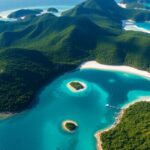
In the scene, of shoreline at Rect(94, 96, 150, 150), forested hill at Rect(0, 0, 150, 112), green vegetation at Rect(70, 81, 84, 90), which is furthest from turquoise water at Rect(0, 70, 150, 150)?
forested hill at Rect(0, 0, 150, 112)

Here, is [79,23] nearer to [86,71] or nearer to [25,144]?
[86,71]

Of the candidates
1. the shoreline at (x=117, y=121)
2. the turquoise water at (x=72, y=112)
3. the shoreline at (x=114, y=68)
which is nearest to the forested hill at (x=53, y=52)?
the shoreline at (x=114, y=68)

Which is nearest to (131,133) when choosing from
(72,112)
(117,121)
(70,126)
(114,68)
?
(117,121)

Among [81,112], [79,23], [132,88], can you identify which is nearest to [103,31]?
[79,23]

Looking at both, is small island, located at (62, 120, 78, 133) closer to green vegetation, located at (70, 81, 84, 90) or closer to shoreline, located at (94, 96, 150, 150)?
shoreline, located at (94, 96, 150, 150)

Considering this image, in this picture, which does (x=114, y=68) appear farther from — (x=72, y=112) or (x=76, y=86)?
(x=72, y=112)

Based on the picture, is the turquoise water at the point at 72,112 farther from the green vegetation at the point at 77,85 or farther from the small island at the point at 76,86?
the green vegetation at the point at 77,85
